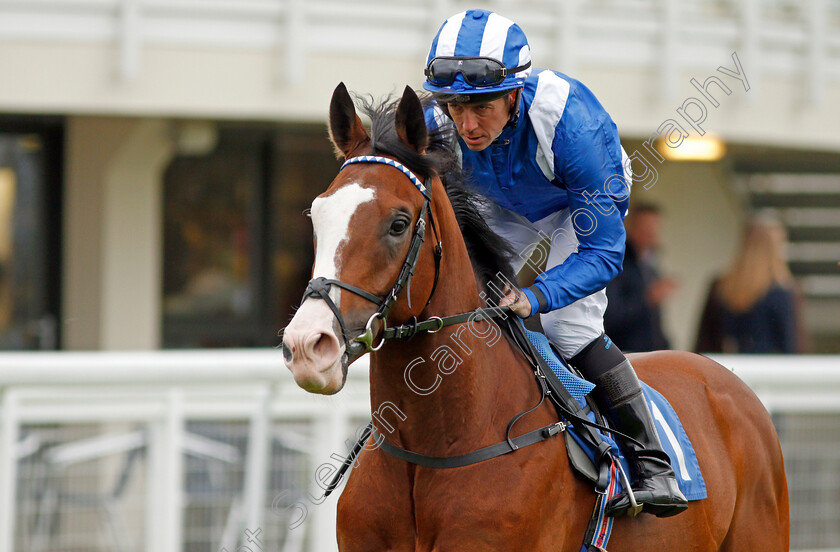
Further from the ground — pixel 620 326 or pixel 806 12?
pixel 806 12

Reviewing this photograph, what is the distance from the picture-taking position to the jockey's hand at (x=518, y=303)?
9.24 ft

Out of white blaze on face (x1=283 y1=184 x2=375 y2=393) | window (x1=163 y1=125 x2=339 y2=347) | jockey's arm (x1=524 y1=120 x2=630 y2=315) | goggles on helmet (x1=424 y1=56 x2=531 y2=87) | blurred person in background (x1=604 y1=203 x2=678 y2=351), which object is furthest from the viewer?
window (x1=163 y1=125 x2=339 y2=347)

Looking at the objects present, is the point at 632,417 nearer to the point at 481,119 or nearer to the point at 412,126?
the point at 481,119

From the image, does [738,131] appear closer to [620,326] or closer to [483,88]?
[620,326]

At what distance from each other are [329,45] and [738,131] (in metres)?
3.46

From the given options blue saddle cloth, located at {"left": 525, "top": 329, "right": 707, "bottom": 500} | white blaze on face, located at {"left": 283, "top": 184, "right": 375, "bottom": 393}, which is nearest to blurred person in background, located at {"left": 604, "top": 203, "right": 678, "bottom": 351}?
blue saddle cloth, located at {"left": 525, "top": 329, "right": 707, "bottom": 500}

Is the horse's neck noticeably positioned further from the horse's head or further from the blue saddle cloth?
the blue saddle cloth

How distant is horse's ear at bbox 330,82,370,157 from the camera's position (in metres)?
2.66

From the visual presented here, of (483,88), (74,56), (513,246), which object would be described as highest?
(74,56)

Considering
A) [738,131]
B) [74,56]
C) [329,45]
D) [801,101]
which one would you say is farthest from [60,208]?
[801,101]

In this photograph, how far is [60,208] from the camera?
27.5ft

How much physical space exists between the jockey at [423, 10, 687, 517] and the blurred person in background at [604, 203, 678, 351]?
8.47 ft

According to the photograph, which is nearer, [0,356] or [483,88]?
[483,88]

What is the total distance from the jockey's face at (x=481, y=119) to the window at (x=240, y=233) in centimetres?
592
